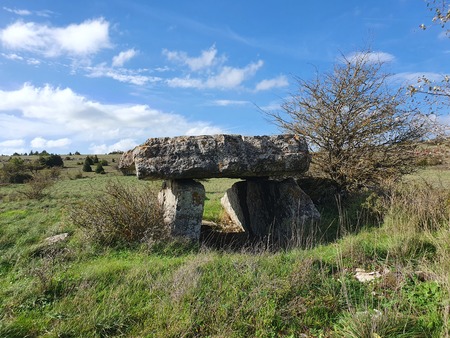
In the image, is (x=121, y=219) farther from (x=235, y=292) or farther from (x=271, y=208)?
(x=271, y=208)

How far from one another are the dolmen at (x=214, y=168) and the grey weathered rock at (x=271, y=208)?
0.02m

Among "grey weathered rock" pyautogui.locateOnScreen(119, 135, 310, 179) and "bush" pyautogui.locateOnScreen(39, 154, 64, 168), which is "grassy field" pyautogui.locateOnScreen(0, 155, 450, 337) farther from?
"bush" pyautogui.locateOnScreen(39, 154, 64, 168)

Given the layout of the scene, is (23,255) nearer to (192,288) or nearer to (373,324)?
(192,288)

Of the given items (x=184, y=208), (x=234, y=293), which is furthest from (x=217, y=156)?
(x=234, y=293)

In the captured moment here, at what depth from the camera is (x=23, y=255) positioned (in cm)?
565

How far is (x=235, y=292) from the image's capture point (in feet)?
13.0

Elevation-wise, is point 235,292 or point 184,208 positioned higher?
point 184,208

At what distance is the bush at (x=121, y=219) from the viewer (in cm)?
621

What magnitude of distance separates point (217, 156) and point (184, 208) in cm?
134

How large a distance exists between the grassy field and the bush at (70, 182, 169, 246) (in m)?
0.52

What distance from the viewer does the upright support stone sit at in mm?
7020

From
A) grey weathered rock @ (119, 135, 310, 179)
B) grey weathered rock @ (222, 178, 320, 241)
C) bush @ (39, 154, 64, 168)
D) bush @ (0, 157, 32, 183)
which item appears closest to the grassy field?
grey weathered rock @ (119, 135, 310, 179)

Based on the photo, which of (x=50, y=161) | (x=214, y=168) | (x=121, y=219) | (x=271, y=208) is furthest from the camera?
(x=50, y=161)

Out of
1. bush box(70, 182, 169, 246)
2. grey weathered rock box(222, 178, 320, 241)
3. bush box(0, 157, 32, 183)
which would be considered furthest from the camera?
bush box(0, 157, 32, 183)
